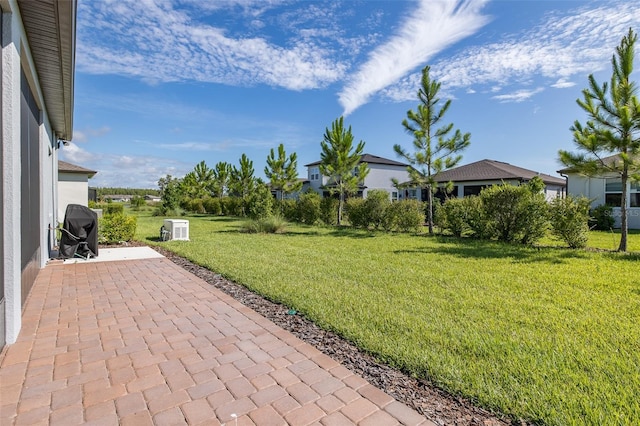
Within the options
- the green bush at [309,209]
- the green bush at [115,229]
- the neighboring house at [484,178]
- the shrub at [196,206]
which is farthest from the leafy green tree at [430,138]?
the shrub at [196,206]

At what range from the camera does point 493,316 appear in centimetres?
391

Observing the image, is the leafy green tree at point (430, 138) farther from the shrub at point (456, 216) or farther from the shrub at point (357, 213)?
the shrub at point (357, 213)

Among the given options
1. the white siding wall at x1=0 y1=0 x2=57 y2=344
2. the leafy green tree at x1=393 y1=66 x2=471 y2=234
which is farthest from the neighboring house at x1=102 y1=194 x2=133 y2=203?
the white siding wall at x1=0 y1=0 x2=57 y2=344

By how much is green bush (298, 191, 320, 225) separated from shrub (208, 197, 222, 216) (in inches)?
560

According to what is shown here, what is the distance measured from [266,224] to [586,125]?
1179cm

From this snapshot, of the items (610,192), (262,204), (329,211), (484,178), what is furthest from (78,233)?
(484,178)

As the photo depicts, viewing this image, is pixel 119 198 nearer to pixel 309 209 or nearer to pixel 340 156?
pixel 309 209

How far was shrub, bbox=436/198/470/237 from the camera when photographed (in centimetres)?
1218

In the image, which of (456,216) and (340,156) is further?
(340,156)

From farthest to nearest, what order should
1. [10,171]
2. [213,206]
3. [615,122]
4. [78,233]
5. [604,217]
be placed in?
[213,206] < [604,217] < [615,122] < [78,233] < [10,171]

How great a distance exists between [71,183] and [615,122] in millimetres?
25227

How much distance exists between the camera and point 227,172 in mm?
37844

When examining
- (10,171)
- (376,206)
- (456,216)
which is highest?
(10,171)

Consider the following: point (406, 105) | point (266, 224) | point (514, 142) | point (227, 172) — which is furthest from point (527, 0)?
point (227, 172)
